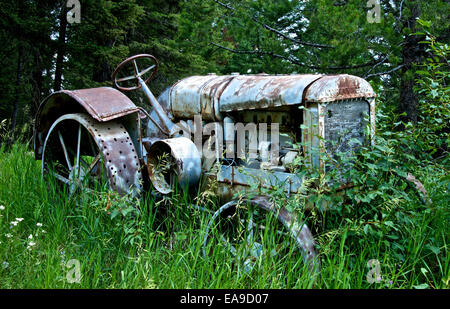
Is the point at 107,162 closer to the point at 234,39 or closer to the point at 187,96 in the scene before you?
the point at 187,96

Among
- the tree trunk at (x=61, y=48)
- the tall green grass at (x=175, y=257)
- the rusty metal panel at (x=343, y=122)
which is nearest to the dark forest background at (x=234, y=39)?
the tree trunk at (x=61, y=48)

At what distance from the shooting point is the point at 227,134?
3.20 m

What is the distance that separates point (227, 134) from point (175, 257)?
1.15 m

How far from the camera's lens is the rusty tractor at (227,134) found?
2.58m

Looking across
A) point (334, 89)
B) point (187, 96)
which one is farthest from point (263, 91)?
point (187, 96)

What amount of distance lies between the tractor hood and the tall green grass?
79cm

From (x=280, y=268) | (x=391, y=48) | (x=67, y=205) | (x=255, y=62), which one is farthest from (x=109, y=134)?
(x=255, y=62)

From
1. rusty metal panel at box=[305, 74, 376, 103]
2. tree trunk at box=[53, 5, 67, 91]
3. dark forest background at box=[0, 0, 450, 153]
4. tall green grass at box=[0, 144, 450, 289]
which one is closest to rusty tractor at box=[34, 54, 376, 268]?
rusty metal panel at box=[305, 74, 376, 103]

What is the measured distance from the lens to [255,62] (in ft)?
44.6

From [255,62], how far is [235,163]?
11.0 metres

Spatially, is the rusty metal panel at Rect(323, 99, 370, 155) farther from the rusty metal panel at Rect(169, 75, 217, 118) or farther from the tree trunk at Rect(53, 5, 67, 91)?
the tree trunk at Rect(53, 5, 67, 91)

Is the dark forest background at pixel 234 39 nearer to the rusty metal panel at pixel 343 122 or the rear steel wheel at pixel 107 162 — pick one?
the rusty metal panel at pixel 343 122

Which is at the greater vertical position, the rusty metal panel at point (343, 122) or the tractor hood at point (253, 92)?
the tractor hood at point (253, 92)
